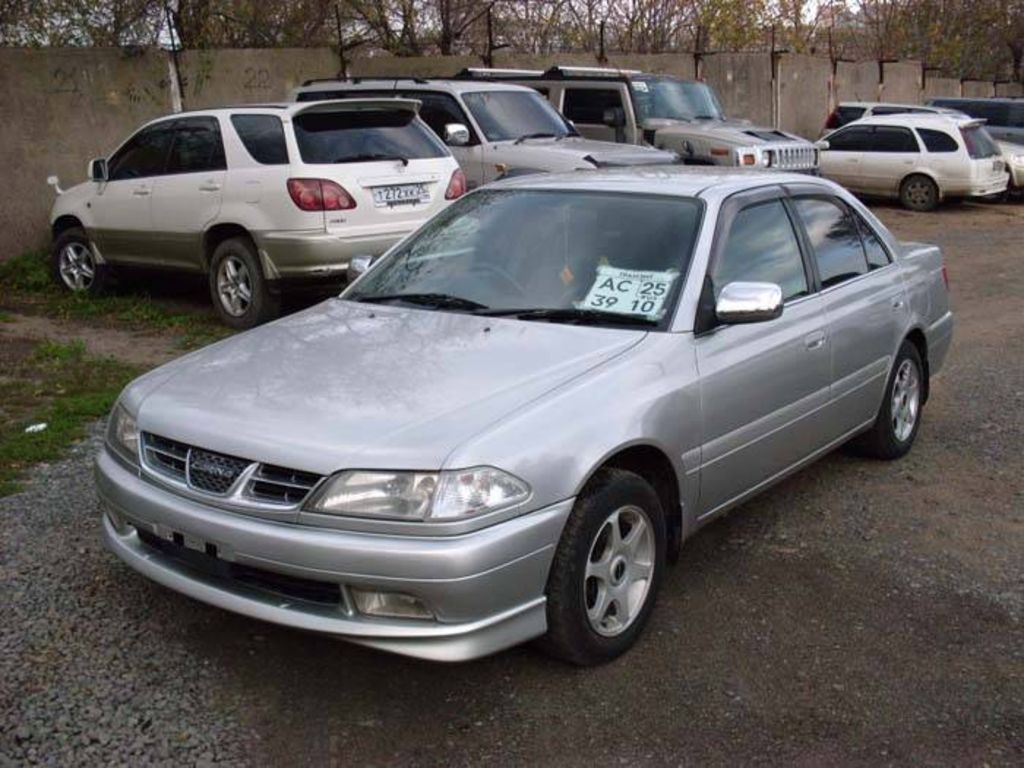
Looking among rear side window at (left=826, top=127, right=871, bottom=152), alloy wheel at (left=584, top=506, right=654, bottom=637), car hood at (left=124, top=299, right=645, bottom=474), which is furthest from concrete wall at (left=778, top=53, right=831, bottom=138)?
alloy wheel at (left=584, top=506, right=654, bottom=637)

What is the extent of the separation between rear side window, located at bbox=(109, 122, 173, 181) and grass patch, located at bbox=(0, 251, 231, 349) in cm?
114

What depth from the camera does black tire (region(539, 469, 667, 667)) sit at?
3.48 metres

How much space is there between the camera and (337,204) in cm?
841

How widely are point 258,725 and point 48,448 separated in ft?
10.1

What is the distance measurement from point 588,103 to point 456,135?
3.66 metres

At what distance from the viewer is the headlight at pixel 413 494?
3.23m

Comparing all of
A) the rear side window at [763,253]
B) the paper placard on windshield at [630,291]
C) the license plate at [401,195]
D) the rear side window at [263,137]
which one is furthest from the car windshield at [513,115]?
the paper placard on windshield at [630,291]

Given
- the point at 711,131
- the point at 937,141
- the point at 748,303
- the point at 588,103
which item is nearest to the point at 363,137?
the point at 748,303

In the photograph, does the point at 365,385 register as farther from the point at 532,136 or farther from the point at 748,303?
Result: the point at 532,136

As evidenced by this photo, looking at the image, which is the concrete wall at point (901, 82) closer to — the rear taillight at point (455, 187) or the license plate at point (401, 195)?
the rear taillight at point (455, 187)

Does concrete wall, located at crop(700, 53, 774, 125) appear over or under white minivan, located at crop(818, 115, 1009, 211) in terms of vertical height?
over

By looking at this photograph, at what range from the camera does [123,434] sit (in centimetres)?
396

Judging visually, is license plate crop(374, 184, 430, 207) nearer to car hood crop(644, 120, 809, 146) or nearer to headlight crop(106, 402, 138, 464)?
headlight crop(106, 402, 138, 464)

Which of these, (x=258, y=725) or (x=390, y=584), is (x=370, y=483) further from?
(x=258, y=725)
